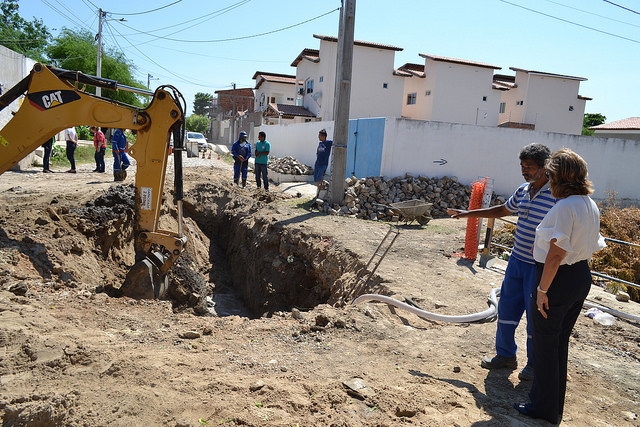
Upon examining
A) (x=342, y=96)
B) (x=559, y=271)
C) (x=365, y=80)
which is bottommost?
(x=559, y=271)

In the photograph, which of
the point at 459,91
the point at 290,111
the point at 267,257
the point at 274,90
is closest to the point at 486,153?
the point at 267,257

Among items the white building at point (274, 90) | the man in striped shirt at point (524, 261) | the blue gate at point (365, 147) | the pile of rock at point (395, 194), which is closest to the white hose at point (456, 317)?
the man in striped shirt at point (524, 261)

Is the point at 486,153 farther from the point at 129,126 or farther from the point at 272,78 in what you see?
the point at 272,78

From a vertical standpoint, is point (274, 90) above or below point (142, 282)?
above

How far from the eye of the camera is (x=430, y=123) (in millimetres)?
14727

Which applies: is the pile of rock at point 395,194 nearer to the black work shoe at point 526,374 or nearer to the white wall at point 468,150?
the white wall at point 468,150

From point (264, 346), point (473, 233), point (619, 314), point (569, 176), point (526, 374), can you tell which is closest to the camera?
point (569, 176)

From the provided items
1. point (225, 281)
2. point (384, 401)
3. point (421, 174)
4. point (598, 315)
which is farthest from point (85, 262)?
point (421, 174)

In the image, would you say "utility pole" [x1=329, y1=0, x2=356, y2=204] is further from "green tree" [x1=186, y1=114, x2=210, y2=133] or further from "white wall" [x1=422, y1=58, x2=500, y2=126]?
"green tree" [x1=186, y1=114, x2=210, y2=133]

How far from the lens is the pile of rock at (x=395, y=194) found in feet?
39.4

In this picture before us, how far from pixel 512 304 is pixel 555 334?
0.81 meters

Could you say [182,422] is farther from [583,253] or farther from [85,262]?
[85,262]

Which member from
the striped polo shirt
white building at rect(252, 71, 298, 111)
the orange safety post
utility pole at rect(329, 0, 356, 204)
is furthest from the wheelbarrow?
white building at rect(252, 71, 298, 111)

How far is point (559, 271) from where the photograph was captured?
10.1ft
